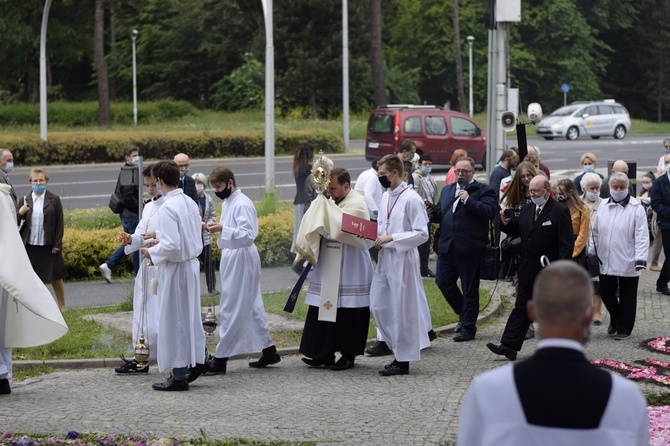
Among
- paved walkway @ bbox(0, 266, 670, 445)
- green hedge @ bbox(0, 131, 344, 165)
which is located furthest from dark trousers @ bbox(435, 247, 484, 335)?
green hedge @ bbox(0, 131, 344, 165)

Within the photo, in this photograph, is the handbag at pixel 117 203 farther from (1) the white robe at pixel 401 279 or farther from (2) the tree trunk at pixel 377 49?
(2) the tree trunk at pixel 377 49

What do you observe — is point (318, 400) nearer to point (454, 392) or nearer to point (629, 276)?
point (454, 392)

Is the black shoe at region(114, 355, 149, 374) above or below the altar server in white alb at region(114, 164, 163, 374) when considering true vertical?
below

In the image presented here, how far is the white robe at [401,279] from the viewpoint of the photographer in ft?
33.3

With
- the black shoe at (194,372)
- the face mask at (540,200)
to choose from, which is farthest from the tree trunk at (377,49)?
the black shoe at (194,372)

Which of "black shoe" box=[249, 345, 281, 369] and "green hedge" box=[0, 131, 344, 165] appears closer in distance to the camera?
"black shoe" box=[249, 345, 281, 369]

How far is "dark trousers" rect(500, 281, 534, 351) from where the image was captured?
10.4 meters

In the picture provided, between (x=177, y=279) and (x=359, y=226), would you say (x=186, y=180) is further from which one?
(x=177, y=279)

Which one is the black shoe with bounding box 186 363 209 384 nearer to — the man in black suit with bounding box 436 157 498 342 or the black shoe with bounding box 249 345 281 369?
the black shoe with bounding box 249 345 281 369

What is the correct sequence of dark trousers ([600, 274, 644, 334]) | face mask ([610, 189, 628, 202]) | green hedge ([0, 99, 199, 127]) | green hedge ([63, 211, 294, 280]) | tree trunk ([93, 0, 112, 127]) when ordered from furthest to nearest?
green hedge ([0, 99, 199, 127])
tree trunk ([93, 0, 112, 127])
green hedge ([63, 211, 294, 280])
face mask ([610, 189, 628, 202])
dark trousers ([600, 274, 644, 334])

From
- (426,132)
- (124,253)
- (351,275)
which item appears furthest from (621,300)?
(426,132)

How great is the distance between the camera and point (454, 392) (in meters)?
9.27

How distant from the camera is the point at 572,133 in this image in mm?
49469

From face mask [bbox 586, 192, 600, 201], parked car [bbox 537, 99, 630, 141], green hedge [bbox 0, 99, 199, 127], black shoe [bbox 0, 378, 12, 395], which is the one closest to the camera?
black shoe [bbox 0, 378, 12, 395]
